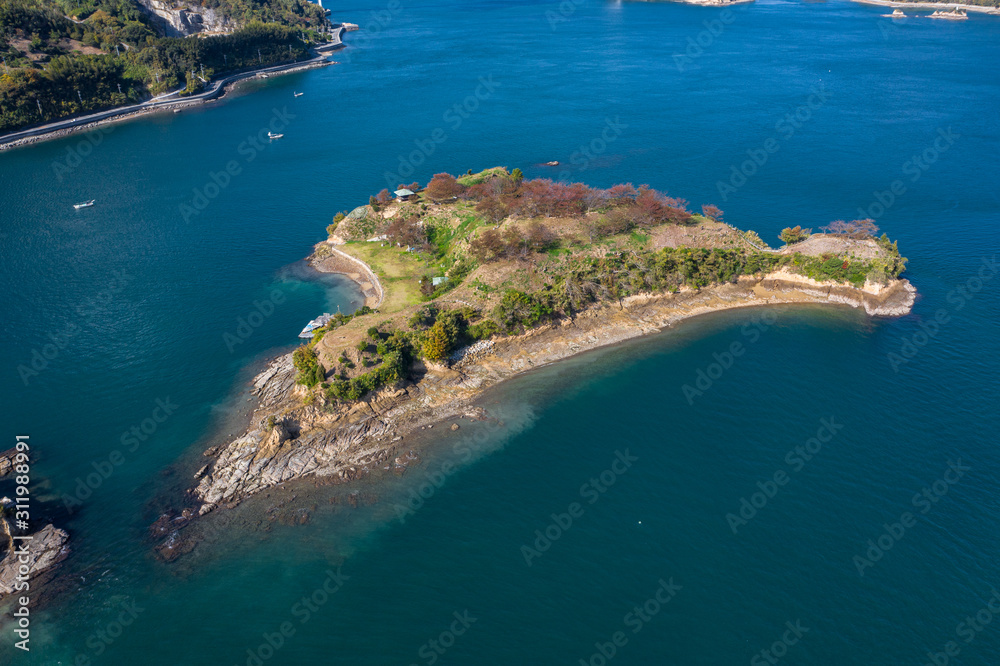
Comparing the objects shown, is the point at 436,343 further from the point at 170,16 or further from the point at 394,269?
the point at 170,16

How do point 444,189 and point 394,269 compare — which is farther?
point 444,189

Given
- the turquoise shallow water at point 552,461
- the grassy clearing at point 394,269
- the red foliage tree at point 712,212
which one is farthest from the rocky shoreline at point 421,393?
the grassy clearing at point 394,269

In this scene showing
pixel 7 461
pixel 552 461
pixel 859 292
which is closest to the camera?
pixel 7 461

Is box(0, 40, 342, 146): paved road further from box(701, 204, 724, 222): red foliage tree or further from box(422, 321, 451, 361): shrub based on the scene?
box(701, 204, 724, 222): red foliage tree

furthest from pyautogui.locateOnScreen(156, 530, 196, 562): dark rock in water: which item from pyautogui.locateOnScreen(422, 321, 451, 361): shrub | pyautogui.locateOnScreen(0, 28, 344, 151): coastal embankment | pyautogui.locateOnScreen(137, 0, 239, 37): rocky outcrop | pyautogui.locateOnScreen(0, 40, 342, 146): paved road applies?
pyautogui.locateOnScreen(137, 0, 239, 37): rocky outcrop

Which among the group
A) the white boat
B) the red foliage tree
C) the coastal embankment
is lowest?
the white boat

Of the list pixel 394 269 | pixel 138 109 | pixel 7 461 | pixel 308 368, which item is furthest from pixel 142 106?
pixel 308 368

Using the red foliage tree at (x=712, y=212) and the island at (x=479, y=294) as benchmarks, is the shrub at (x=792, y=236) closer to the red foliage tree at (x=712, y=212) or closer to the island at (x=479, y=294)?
the island at (x=479, y=294)
